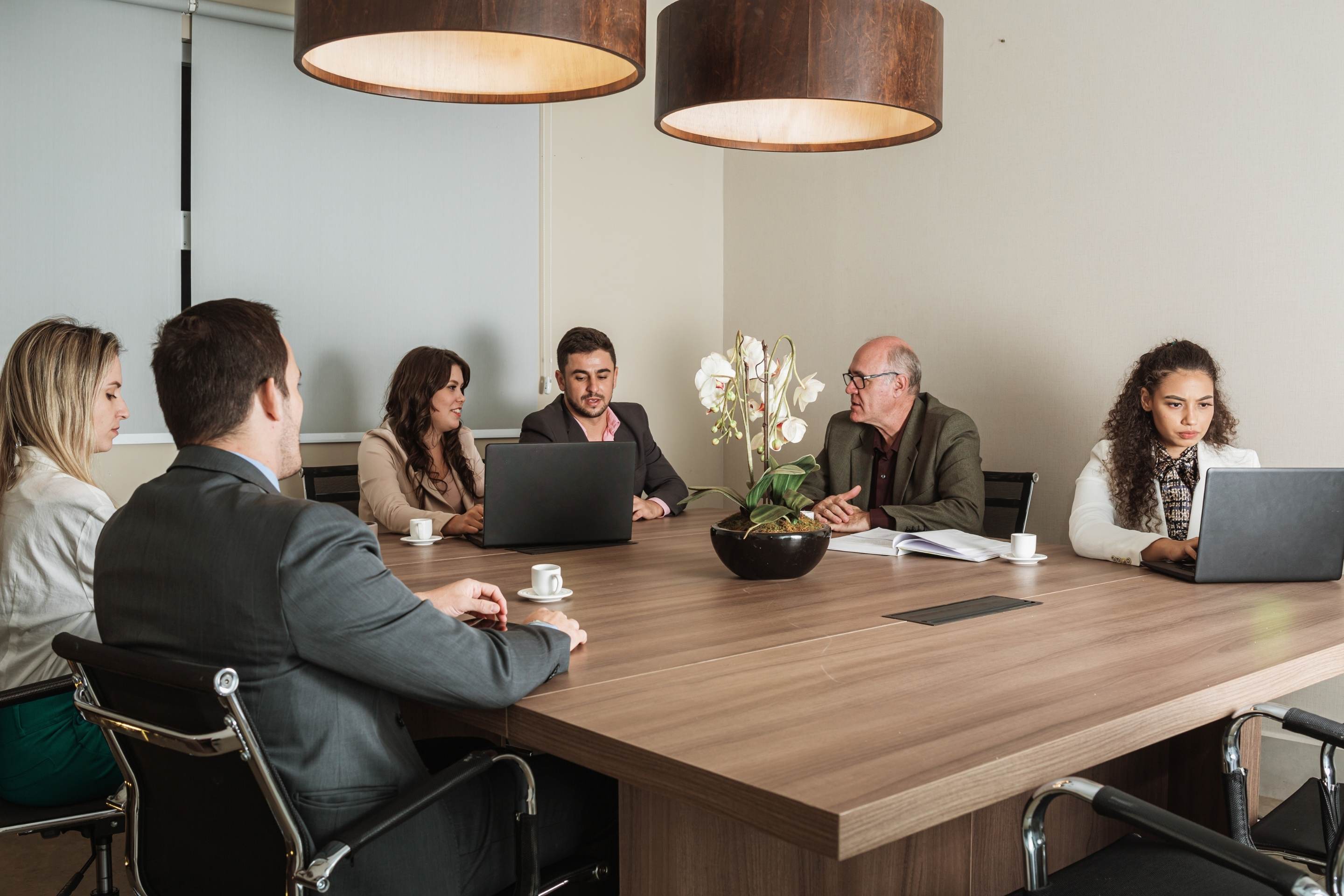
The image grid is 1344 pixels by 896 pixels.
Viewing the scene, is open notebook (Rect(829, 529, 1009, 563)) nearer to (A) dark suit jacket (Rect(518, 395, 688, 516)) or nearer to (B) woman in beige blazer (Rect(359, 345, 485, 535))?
(A) dark suit jacket (Rect(518, 395, 688, 516))

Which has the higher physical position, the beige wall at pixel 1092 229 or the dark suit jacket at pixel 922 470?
the beige wall at pixel 1092 229

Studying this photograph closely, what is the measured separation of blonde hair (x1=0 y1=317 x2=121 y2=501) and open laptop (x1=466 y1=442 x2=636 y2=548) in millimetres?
908

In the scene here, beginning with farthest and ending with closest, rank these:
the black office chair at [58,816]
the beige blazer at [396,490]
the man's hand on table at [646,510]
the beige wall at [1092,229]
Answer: the man's hand on table at [646,510]
the beige blazer at [396,490]
the beige wall at [1092,229]
the black office chair at [58,816]

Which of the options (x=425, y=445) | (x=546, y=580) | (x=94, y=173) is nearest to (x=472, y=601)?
(x=546, y=580)

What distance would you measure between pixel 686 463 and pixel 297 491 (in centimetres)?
193

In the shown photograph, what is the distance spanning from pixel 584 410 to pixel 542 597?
204 cm

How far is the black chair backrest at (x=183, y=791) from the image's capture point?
125 cm

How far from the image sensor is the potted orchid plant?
7.26 ft

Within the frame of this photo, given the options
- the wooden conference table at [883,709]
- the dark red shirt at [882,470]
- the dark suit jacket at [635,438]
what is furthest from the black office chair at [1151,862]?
the dark suit jacket at [635,438]

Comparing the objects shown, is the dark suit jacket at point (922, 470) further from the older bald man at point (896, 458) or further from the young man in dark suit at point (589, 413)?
the young man in dark suit at point (589, 413)

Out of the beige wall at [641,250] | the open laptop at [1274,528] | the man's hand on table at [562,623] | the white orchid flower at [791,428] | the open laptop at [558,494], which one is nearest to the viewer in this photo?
the man's hand on table at [562,623]

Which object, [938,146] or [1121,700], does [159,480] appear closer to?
[1121,700]

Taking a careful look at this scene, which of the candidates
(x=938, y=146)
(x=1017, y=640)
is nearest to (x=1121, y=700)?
(x=1017, y=640)

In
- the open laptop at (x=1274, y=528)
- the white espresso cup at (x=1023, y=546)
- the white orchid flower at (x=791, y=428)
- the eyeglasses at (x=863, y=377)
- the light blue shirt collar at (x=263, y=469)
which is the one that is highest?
the eyeglasses at (x=863, y=377)
